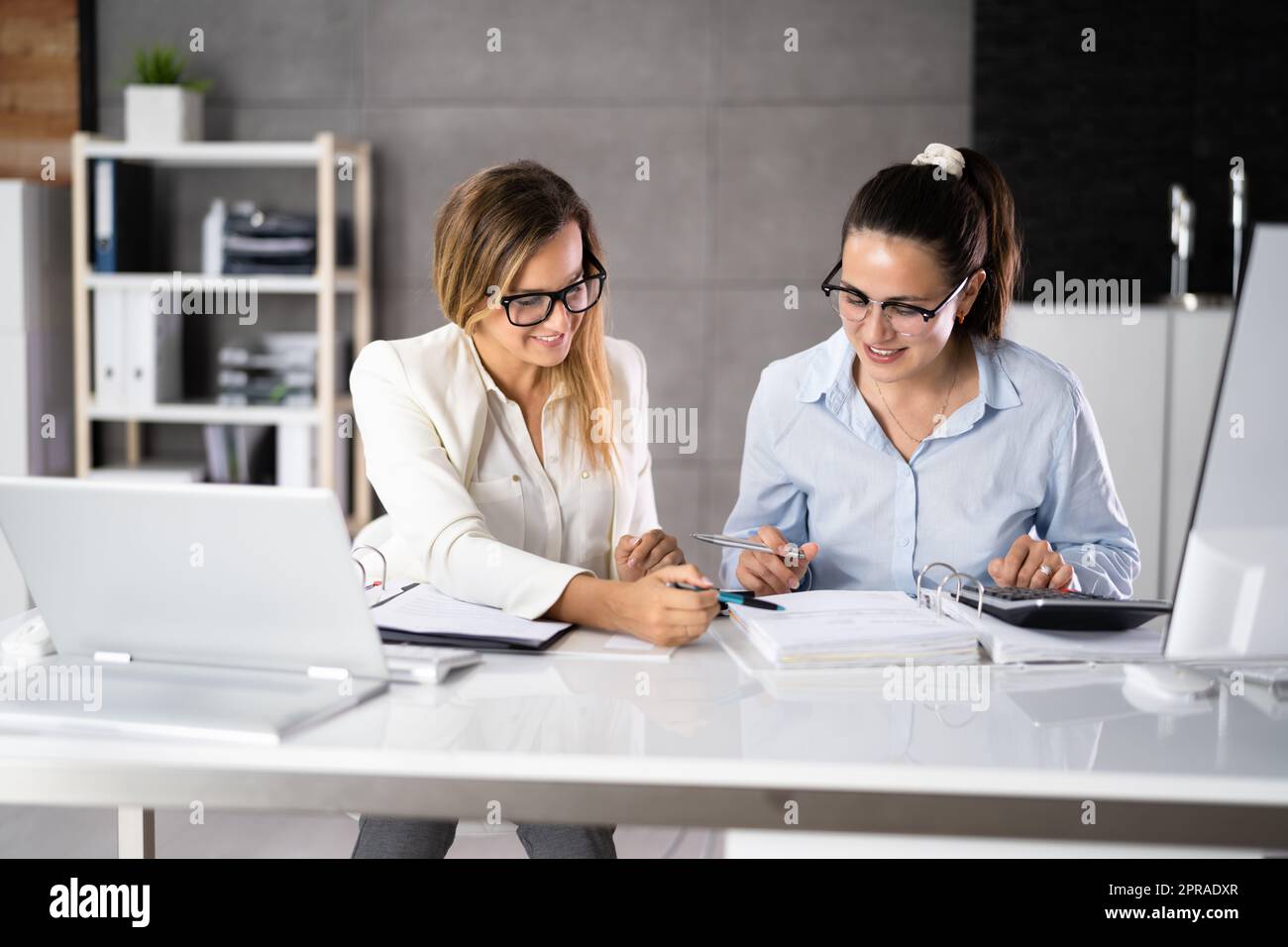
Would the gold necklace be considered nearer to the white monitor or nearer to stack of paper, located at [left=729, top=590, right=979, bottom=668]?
stack of paper, located at [left=729, top=590, right=979, bottom=668]

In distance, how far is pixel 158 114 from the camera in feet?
12.0

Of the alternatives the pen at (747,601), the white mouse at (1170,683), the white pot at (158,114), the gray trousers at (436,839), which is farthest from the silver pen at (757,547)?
the white pot at (158,114)

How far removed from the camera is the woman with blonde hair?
1.53 metres

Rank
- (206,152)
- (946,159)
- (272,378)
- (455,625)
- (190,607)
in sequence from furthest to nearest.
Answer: (272,378) → (206,152) → (946,159) → (455,625) → (190,607)

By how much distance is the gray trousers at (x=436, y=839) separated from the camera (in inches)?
58.0

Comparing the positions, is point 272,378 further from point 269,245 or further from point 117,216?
point 117,216

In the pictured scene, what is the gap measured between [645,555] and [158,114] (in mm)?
2692

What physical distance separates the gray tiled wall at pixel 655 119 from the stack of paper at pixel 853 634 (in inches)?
97.4

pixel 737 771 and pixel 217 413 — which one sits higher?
pixel 217 413

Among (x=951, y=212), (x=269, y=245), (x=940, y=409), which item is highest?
(x=269, y=245)

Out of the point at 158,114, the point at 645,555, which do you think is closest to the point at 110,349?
the point at 158,114

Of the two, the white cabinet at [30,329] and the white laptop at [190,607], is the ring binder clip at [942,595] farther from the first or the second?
the white cabinet at [30,329]
